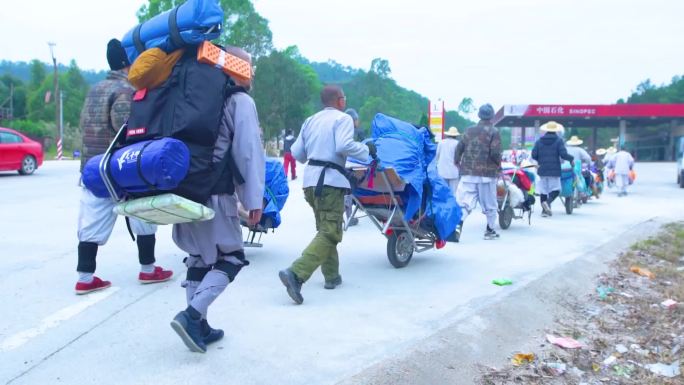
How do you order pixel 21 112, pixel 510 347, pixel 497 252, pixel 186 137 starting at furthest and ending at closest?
1. pixel 21 112
2. pixel 497 252
3. pixel 510 347
4. pixel 186 137

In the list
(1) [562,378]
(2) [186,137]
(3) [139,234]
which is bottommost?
(1) [562,378]

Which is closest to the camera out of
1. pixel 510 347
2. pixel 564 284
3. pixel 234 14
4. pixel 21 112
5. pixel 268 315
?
pixel 510 347

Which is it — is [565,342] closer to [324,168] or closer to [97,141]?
[324,168]

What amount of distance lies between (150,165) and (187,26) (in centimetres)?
87

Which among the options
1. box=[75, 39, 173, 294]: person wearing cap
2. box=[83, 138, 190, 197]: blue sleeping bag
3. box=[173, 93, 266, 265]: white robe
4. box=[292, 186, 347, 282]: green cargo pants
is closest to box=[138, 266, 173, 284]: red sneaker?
box=[75, 39, 173, 294]: person wearing cap

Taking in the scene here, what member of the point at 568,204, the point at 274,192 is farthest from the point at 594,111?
the point at 274,192

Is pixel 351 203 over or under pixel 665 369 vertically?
over

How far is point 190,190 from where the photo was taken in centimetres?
347

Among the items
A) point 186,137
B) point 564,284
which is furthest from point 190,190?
point 564,284

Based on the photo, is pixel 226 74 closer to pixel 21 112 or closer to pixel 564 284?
pixel 564 284

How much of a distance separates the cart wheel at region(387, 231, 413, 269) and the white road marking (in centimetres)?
281

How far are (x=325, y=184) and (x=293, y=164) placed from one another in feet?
48.2

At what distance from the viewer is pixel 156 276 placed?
5781mm

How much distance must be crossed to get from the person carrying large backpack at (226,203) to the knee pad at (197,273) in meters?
0.08
